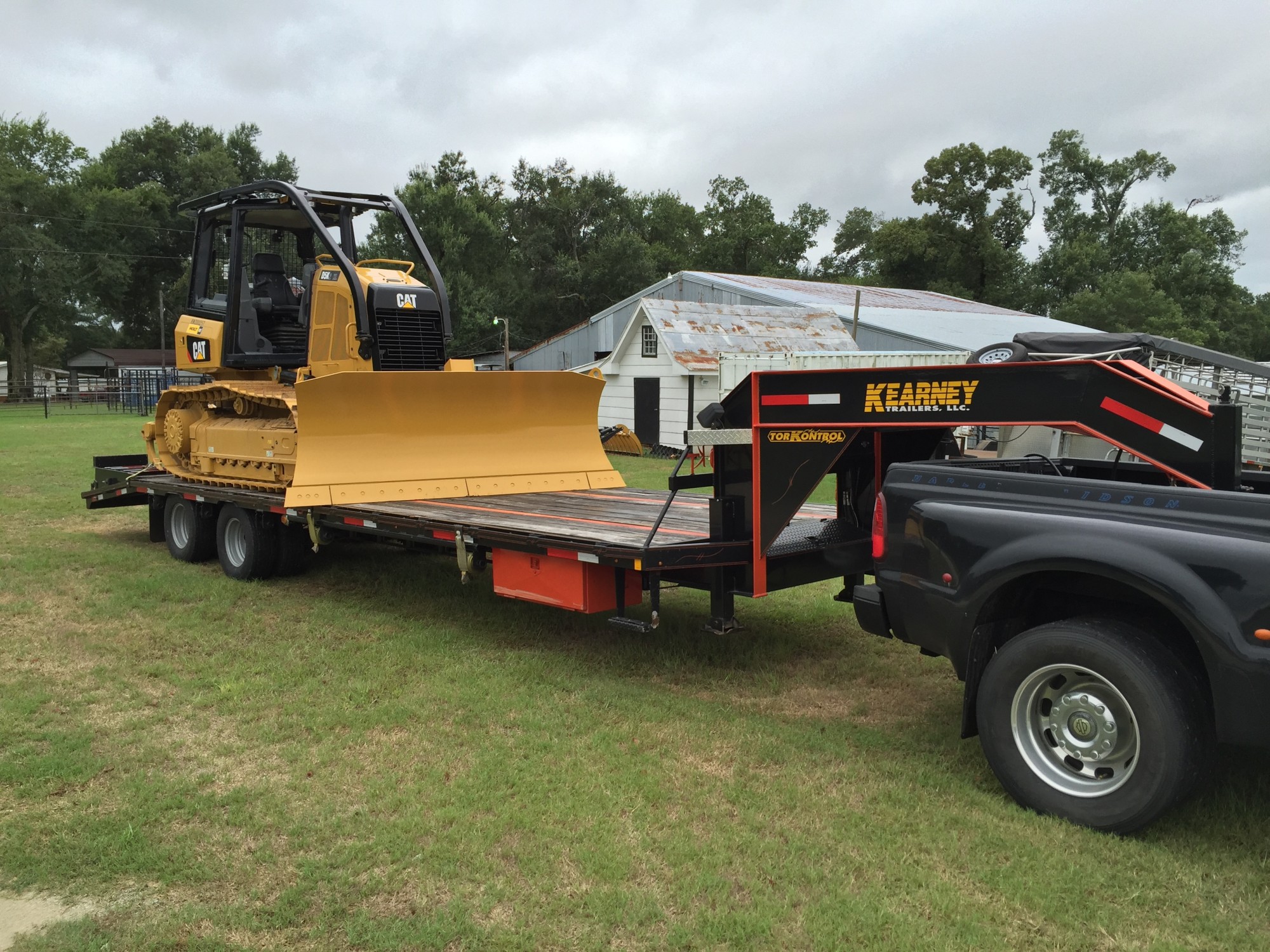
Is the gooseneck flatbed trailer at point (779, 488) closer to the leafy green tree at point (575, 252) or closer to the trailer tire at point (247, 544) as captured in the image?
the trailer tire at point (247, 544)

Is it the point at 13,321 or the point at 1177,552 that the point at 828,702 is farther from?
the point at 13,321

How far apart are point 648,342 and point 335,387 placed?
16264mm

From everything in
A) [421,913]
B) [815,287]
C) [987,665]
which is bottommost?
[421,913]

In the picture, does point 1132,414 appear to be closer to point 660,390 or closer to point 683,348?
point 683,348

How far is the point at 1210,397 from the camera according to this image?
938 cm

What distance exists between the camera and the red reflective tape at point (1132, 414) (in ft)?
12.7

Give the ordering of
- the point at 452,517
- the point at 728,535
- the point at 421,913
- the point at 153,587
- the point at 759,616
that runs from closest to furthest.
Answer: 1. the point at 421,913
2. the point at 728,535
3. the point at 452,517
4. the point at 759,616
5. the point at 153,587

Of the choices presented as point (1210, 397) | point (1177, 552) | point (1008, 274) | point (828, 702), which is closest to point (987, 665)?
point (1177, 552)

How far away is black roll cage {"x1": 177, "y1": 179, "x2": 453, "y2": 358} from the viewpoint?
8531 millimetres

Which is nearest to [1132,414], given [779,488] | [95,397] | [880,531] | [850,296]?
[880,531]

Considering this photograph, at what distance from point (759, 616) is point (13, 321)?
69.5 metres

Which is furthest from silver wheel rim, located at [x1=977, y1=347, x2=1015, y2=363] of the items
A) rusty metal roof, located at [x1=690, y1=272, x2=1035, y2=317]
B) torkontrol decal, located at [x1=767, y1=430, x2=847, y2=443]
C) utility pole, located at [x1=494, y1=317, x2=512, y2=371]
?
rusty metal roof, located at [x1=690, y1=272, x2=1035, y2=317]

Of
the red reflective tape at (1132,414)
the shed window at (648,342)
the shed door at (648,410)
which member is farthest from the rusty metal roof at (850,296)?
the red reflective tape at (1132,414)

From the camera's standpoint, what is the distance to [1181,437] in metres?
3.83
